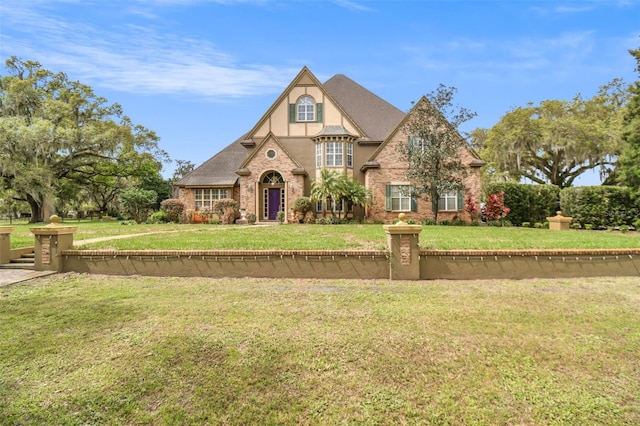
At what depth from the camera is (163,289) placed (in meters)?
7.28

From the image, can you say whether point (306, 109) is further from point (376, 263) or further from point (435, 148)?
point (376, 263)

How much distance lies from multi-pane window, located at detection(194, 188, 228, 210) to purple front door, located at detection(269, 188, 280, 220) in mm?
3364

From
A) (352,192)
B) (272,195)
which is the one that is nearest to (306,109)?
(272,195)

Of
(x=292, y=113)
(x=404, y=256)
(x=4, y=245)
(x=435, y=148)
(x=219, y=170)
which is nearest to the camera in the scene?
(x=404, y=256)

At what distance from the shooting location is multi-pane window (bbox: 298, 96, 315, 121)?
23.2 m

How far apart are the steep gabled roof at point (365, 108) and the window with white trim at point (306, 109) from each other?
5.27 feet

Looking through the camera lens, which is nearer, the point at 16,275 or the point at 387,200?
the point at 16,275

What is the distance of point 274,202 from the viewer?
888 inches

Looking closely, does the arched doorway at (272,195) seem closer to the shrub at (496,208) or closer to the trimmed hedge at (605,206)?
the shrub at (496,208)

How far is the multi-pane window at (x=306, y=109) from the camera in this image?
76.1 feet

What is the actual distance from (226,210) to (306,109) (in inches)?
334

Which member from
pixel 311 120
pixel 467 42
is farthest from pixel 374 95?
pixel 467 42

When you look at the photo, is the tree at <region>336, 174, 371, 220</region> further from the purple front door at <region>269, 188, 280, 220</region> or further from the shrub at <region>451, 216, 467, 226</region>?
the shrub at <region>451, 216, 467, 226</region>

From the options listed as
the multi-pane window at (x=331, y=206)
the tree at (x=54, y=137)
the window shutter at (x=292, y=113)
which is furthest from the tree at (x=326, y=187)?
the tree at (x=54, y=137)
